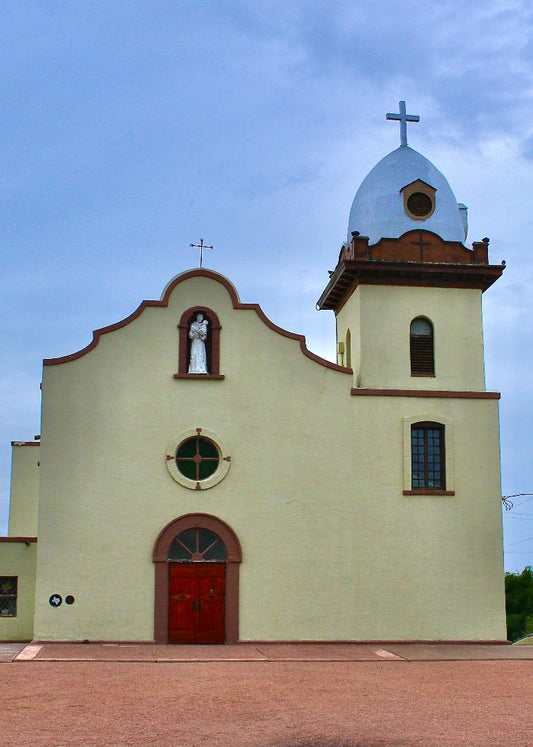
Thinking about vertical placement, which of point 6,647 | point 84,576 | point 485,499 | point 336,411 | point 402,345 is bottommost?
point 6,647

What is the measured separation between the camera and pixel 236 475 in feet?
87.3

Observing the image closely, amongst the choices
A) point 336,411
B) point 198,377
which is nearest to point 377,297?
point 336,411

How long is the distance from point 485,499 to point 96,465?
33.9 feet

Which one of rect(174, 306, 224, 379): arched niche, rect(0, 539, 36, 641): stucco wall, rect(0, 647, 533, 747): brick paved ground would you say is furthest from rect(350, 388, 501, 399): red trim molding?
rect(0, 539, 36, 641): stucco wall

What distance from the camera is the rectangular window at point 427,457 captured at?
27609 mm

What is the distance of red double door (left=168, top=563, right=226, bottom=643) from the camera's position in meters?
25.8

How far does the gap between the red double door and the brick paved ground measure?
14.0ft

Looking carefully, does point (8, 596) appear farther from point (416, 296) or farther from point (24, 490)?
point (416, 296)

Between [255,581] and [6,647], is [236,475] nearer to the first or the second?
[255,581]

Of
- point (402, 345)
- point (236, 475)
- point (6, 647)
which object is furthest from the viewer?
point (402, 345)

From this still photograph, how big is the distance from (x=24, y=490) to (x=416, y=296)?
14525 millimetres

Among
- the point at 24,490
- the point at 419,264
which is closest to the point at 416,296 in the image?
the point at 419,264

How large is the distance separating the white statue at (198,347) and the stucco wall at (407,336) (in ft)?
14.6

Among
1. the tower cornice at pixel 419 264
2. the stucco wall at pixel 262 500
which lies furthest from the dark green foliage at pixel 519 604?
the tower cornice at pixel 419 264
